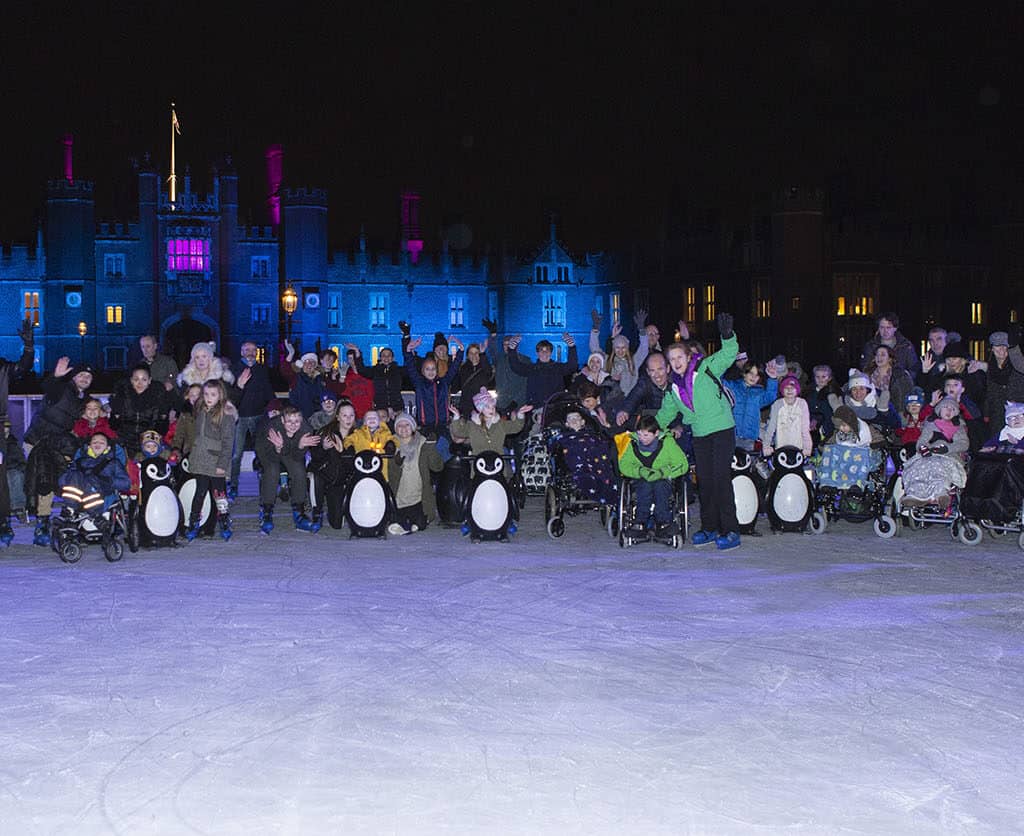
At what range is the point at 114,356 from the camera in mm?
56000

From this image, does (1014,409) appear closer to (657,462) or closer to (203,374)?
(657,462)

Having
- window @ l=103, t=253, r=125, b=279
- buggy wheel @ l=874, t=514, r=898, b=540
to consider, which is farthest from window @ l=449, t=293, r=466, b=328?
buggy wheel @ l=874, t=514, r=898, b=540

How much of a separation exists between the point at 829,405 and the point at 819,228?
1226 inches

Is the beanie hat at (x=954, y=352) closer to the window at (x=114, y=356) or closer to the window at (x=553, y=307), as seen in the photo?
the window at (x=114, y=356)

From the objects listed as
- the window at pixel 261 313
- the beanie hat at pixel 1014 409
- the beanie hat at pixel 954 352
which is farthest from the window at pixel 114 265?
the beanie hat at pixel 1014 409

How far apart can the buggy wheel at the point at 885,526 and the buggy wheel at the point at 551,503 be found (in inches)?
98.3

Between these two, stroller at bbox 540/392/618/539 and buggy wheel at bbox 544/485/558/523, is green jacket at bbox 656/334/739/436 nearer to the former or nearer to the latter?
stroller at bbox 540/392/618/539

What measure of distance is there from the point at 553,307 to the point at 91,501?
50984 mm

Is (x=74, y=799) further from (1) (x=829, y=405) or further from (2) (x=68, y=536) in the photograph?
(1) (x=829, y=405)

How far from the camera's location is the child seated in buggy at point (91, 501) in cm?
968

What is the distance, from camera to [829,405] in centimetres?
1304

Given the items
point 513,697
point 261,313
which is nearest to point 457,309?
point 261,313

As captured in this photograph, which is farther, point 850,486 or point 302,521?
point 302,521

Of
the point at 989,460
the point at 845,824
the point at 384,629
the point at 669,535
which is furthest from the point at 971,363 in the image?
the point at 845,824
